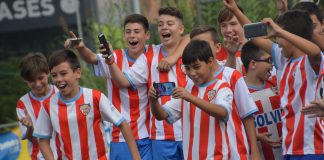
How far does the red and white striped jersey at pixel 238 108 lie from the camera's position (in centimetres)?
876

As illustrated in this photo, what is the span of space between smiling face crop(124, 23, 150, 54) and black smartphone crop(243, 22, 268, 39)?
295 cm

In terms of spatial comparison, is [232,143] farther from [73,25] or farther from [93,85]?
[73,25]

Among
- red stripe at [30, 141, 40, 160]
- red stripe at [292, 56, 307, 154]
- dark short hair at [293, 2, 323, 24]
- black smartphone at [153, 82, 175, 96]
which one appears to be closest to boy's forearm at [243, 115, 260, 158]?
red stripe at [292, 56, 307, 154]

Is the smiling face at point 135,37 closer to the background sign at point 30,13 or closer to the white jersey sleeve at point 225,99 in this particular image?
the white jersey sleeve at point 225,99

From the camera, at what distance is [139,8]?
1816 cm

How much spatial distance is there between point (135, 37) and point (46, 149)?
73.4 inches

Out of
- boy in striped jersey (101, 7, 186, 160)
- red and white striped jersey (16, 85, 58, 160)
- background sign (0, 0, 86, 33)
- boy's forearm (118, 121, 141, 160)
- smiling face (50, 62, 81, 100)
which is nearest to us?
boy's forearm (118, 121, 141, 160)

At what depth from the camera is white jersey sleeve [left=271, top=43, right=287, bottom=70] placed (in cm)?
887

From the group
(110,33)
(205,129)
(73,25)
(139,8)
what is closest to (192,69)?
(205,129)

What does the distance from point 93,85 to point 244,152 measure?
8456 mm

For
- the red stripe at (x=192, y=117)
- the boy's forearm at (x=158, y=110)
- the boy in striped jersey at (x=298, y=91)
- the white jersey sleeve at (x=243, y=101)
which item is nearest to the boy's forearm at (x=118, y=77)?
the boy's forearm at (x=158, y=110)

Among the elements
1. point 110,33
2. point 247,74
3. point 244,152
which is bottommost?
point 244,152

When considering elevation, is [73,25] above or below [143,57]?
above

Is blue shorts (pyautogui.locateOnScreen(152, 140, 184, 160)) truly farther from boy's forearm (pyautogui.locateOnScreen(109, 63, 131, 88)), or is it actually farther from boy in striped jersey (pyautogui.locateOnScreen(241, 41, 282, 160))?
boy in striped jersey (pyautogui.locateOnScreen(241, 41, 282, 160))
